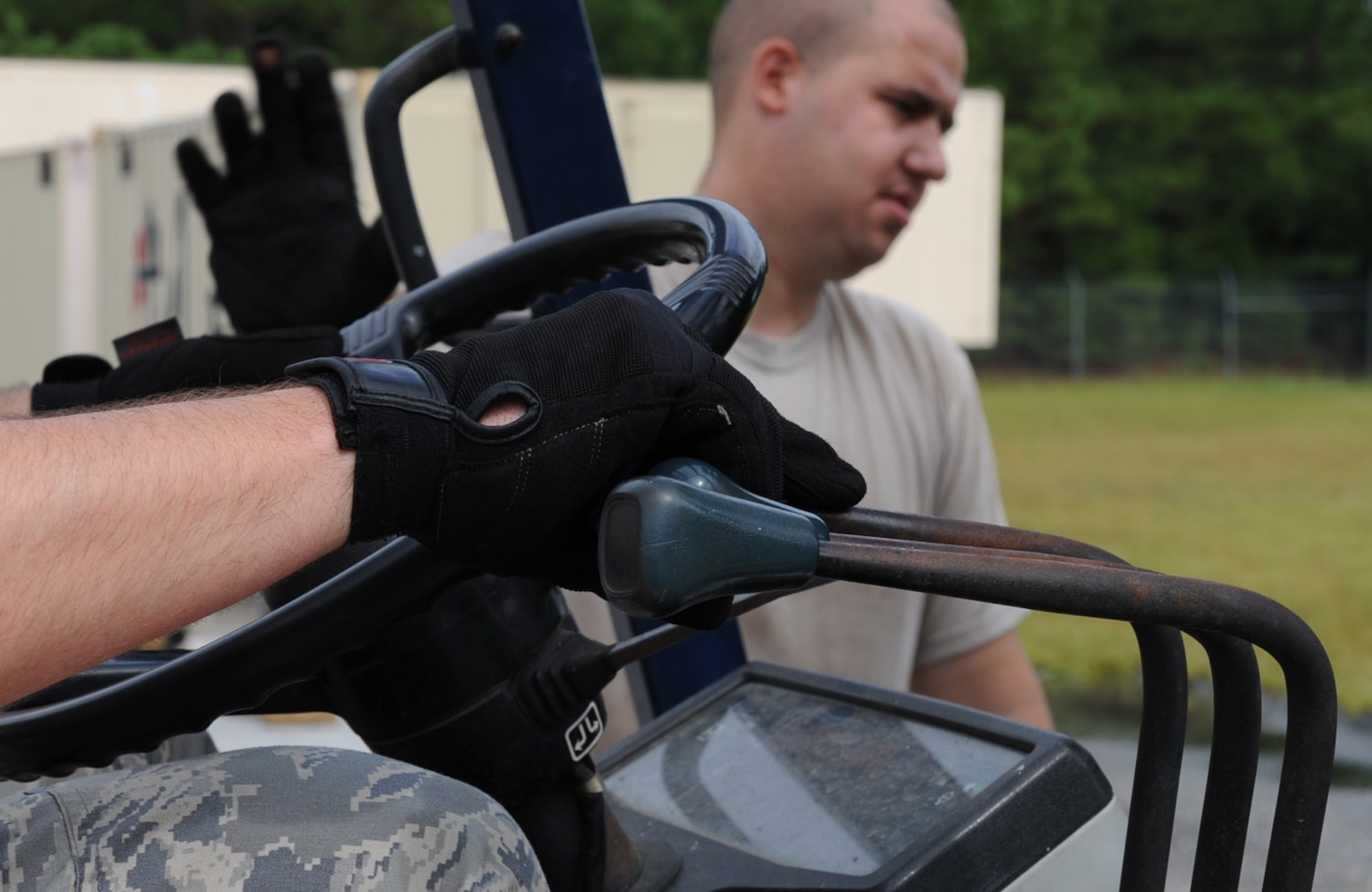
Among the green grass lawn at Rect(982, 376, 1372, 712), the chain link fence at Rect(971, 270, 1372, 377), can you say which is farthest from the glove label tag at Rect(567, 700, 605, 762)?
the chain link fence at Rect(971, 270, 1372, 377)

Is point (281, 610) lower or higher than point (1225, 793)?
higher

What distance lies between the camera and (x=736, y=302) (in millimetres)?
941

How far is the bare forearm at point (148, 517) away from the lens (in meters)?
0.75

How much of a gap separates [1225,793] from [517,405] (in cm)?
51

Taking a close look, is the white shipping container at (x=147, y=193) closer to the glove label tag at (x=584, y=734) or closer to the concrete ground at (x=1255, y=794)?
the concrete ground at (x=1255, y=794)

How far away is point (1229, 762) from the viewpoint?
0.96m

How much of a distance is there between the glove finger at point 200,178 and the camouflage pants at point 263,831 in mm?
1514

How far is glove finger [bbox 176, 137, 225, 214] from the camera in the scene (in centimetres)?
226

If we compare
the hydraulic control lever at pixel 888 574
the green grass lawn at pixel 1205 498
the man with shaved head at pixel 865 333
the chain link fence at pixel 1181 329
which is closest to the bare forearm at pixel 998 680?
the man with shaved head at pixel 865 333

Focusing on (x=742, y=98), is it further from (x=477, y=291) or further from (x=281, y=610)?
(x=281, y=610)

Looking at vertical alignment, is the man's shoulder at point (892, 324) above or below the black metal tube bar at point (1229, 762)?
below

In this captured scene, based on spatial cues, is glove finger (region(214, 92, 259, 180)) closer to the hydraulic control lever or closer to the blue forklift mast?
the blue forklift mast

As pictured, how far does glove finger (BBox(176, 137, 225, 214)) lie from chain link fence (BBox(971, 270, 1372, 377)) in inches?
923

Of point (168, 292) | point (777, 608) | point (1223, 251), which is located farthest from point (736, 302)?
point (1223, 251)
